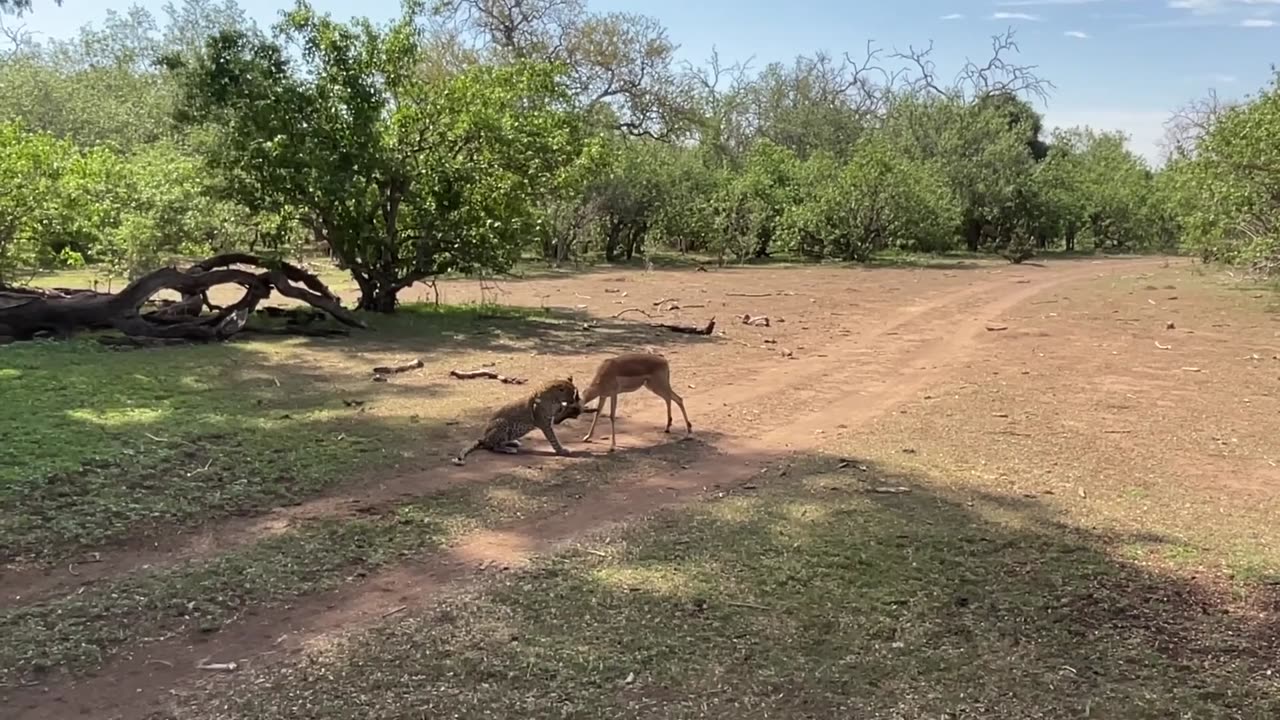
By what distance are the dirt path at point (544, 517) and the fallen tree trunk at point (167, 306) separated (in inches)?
274

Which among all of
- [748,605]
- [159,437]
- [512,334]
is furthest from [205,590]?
[512,334]

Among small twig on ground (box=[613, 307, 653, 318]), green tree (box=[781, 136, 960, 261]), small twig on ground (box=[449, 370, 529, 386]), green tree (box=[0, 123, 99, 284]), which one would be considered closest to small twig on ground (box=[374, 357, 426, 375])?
small twig on ground (box=[449, 370, 529, 386])

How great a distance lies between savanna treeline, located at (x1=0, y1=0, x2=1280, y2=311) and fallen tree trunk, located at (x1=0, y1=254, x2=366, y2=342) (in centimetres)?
131

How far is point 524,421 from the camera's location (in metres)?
8.23

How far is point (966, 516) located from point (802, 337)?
969cm

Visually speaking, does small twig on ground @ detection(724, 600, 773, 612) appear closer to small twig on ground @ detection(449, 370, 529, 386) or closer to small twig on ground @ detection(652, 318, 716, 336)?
small twig on ground @ detection(449, 370, 529, 386)

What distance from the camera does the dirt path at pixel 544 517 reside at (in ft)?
13.6

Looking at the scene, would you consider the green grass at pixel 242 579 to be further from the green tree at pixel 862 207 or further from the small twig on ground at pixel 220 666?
the green tree at pixel 862 207

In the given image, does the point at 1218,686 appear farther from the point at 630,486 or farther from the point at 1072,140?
the point at 1072,140

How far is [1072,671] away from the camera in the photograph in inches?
172

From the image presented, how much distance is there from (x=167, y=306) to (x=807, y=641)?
12.9 meters

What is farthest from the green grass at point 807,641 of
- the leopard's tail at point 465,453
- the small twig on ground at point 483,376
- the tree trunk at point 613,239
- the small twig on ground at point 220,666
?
the tree trunk at point 613,239

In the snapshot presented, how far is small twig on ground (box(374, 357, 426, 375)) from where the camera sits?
1177cm

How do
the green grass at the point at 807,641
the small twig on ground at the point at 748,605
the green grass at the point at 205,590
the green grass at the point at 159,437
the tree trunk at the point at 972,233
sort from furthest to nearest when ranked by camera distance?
1. the tree trunk at the point at 972,233
2. the green grass at the point at 159,437
3. the small twig on ground at the point at 748,605
4. the green grass at the point at 205,590
5. the green grass at the point at 807,641
